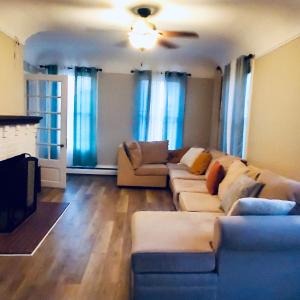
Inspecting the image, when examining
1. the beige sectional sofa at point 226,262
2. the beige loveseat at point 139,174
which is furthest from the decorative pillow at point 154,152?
the beige sectional sofa at point 226,262

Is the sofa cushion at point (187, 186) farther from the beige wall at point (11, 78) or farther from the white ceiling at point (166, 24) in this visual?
the beige wall at point (11, 78)

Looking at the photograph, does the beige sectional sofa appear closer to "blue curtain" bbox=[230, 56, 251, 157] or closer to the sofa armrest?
the sofa armrest

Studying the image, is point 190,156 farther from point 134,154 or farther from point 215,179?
point 215,179

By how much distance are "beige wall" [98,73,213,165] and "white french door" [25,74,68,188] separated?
3.69ft

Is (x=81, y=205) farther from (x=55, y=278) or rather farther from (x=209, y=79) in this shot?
(x=209, y=79)

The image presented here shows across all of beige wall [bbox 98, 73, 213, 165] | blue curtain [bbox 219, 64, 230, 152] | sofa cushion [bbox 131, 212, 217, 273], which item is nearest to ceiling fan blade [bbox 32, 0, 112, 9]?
sofa cushion [bbox 131, 212, 217, 273]

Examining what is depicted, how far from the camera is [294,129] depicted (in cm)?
309

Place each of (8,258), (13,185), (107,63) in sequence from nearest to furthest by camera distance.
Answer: (8,258) < (13,185) < (107,63)

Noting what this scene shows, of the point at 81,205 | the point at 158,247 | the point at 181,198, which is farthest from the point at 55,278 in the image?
the point at 81,205

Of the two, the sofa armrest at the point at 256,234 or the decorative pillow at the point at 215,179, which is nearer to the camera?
the sofa armrest at the point at 256,234

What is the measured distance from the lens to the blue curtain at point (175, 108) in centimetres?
641

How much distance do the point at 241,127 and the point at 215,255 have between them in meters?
3.04

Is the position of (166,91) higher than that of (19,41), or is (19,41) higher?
(19,41)

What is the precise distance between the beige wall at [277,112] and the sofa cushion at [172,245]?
4.32 feet
